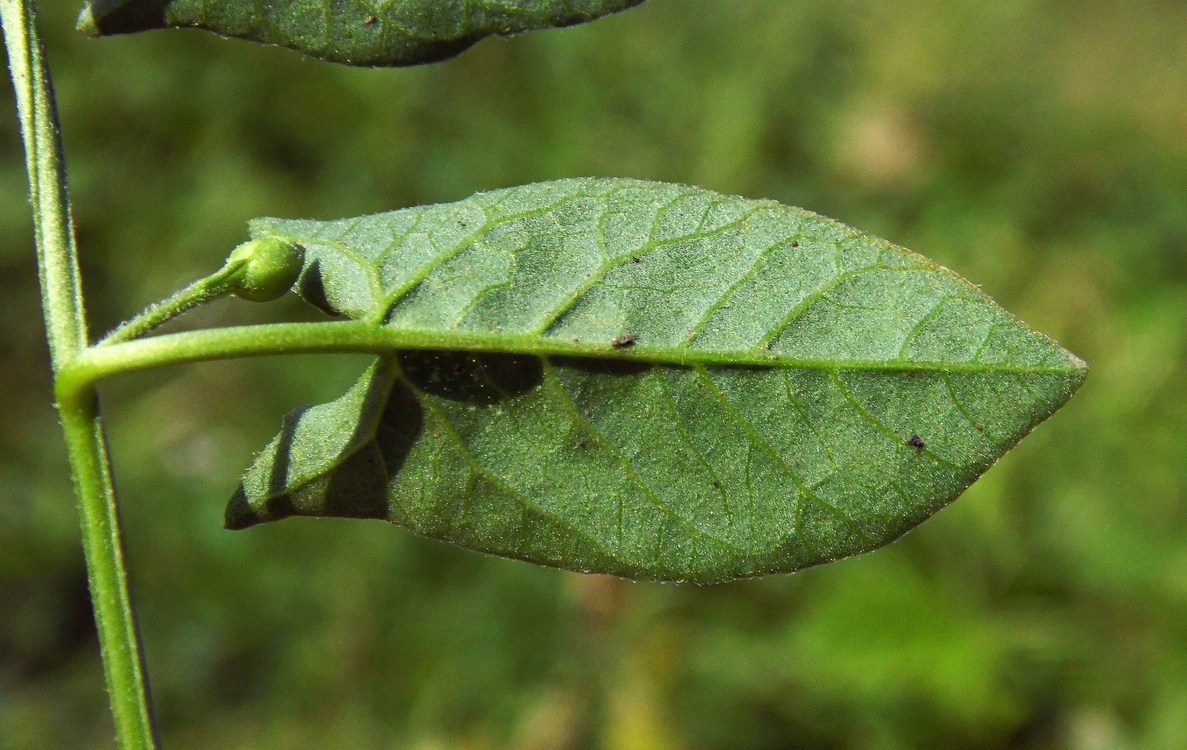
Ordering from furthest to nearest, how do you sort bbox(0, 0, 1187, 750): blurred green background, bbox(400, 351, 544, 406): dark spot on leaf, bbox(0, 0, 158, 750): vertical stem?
bbox(0, 0, 1187, 750): blurred green background
bbox(400, 351, 544, 406): dark spot on leaf
bbox(0, 0, 158, 750): vertical stem

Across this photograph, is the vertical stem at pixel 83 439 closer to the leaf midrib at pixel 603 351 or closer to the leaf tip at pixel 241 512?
the leaf tip at pixel 241 512

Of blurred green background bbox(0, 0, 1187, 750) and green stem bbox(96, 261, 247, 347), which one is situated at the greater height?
green stem bbox(96, 261, 247, 347)

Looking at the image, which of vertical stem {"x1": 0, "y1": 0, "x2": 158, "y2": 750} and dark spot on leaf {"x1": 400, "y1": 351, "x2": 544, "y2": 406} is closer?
vertical stem {"x1": 0, "y1": 0, "x2": 158, "y2": 750}

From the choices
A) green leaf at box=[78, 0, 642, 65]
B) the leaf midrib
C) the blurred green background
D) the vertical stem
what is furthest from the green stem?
the blurred green background

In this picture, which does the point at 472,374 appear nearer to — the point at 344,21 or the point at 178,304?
the point at 178,304

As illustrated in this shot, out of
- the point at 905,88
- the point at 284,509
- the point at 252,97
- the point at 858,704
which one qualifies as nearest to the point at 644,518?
the point at 284,509

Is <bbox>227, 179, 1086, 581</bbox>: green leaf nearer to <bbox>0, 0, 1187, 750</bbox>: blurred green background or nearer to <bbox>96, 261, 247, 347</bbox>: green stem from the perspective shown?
<bbox>96, 261, 247, 347</bbox>: green stem

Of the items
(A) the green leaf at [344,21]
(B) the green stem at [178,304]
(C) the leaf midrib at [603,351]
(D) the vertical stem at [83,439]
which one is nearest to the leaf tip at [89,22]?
(A) the green leaf at [344,21]
